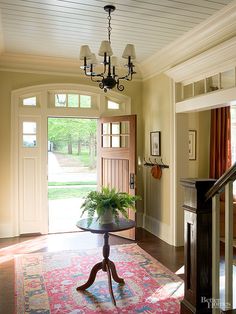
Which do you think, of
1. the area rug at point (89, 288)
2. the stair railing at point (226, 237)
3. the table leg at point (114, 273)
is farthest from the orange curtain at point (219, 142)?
the stair railing at point (226, 237)

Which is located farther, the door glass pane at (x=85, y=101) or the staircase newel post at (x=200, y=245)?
the door glass pane at (x=85, y=101)

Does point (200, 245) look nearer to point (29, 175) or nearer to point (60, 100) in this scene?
point (29, 175)

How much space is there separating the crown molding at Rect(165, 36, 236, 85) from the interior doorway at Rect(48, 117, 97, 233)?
599 cm

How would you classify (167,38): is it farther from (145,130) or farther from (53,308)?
(53,308)

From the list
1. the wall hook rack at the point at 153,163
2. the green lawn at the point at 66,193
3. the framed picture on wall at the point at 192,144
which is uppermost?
the framed picture on wall at the point at 192,144

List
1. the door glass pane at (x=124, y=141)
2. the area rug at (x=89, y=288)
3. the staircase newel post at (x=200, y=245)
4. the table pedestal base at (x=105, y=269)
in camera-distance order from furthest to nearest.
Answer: the door glass pane at (x=124, y=141) → the table pedestal base at (x=105, y=269) → the area rug at (x=89, y=288) → the staircase newel post at (x=200, y=245)

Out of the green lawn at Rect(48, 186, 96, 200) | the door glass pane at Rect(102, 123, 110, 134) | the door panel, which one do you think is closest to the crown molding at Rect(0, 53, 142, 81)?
the door panel

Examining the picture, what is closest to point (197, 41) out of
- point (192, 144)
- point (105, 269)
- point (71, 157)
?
point (192, 144)

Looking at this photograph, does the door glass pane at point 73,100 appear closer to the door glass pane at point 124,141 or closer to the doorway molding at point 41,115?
the doorway molding at point 41,115

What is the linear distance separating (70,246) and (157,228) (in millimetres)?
1503

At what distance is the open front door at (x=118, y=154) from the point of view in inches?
187

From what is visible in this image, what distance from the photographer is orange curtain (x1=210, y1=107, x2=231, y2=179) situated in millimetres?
5754

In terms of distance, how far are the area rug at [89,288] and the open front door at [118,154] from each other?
3.71ft

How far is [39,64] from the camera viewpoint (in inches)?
196
